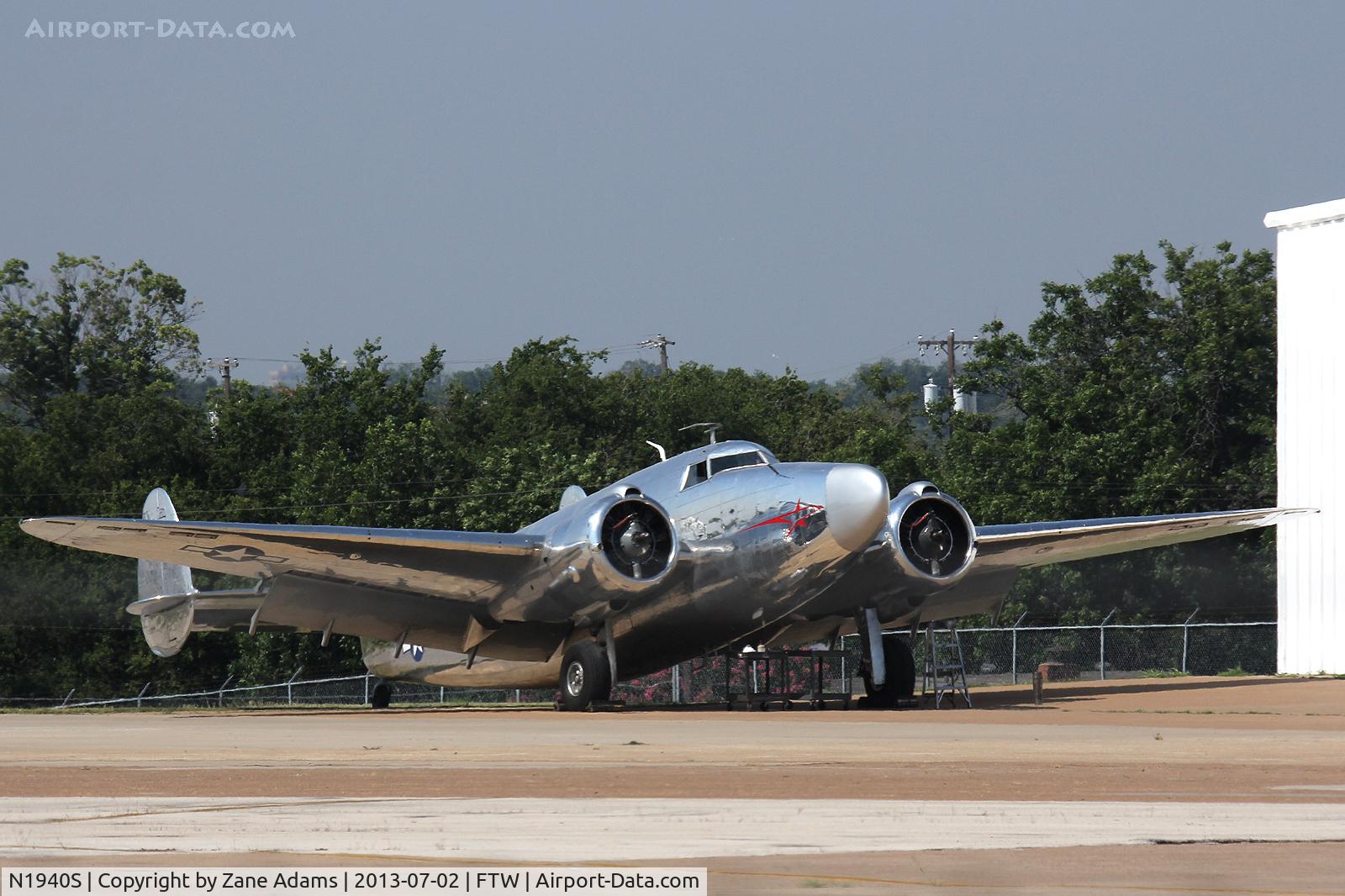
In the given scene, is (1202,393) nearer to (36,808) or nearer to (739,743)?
(739,743)

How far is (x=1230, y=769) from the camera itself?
39.8 ft

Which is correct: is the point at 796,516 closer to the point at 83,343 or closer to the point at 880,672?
the point at 880,672

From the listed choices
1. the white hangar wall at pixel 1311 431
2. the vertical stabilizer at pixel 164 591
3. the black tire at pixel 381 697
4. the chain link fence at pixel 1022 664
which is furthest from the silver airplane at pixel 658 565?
the chain link fence at pixel 1022 664

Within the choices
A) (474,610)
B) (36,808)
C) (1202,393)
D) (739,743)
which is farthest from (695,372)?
(36,808)

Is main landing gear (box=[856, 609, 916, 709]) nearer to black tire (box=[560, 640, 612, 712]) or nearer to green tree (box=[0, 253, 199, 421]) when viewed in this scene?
black tire (box=[560, 640, 612, 712])

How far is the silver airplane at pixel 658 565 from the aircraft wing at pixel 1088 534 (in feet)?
0.20

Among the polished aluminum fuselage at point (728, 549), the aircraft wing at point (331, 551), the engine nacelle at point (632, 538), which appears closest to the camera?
the aircraft wing at point (331, 551)

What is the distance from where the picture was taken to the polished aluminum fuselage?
24234 mm

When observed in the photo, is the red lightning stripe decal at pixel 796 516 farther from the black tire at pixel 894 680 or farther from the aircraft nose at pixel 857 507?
the black tire at pixel 894 680

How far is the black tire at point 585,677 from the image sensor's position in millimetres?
26406

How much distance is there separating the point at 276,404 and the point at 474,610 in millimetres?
45834

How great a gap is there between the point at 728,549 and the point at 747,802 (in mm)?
15911
